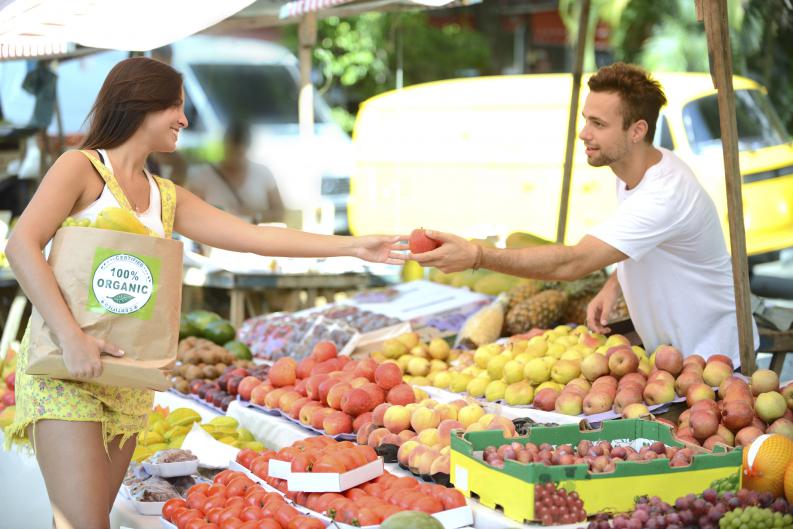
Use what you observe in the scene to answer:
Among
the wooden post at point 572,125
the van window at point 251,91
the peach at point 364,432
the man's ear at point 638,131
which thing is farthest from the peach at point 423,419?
the van window at point 251,91

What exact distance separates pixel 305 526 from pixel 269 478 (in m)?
0.49

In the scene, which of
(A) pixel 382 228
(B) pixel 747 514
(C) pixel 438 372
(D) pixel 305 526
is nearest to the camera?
(B) pixel 747 514

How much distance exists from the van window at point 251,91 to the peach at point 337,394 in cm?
716

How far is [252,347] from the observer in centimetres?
569

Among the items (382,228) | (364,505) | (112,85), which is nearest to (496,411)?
(364,505)

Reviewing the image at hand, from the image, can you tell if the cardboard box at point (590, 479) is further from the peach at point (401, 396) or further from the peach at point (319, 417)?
the peach at point (319, 417)

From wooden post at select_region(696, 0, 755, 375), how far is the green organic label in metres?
2.06

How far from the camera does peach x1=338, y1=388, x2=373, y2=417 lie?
3.76 meters

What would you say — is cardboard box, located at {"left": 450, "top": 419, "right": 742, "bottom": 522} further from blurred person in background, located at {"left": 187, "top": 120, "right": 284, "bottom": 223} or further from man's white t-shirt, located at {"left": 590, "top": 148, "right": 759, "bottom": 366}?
blurred person in background, located at {"left": 187, "top": 120, "right": 284, "bottom": 223}

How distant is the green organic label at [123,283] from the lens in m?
2.60

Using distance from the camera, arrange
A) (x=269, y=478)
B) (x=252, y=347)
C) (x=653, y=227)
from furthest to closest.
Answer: (x=252, y=347) → (x=653, y=227) → (x=269, y=478)

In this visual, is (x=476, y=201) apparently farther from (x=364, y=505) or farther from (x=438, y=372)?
(x=364, y=505)

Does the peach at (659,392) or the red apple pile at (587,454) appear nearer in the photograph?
the red apple pile at (587,454)

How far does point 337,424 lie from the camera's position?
372 centimetres
